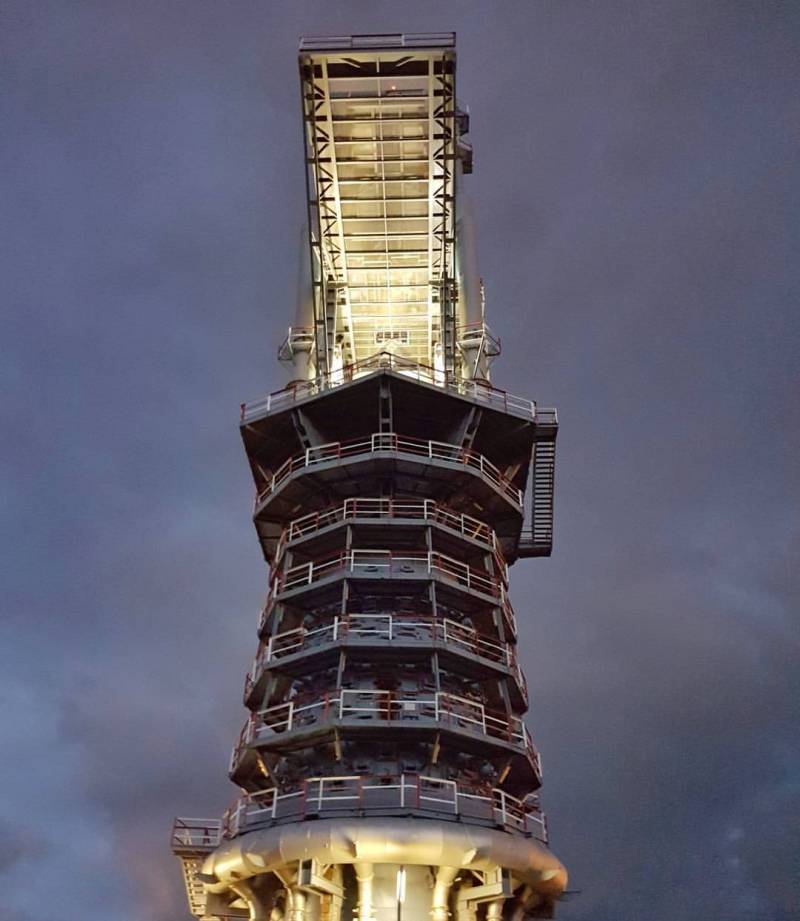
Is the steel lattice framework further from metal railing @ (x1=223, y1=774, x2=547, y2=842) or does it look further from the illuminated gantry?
metal railing @ (x1=223, y1=774, x2=547, y2=842)

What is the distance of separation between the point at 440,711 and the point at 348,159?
28.7 meters

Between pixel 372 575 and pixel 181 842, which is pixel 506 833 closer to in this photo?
pixel 372 575

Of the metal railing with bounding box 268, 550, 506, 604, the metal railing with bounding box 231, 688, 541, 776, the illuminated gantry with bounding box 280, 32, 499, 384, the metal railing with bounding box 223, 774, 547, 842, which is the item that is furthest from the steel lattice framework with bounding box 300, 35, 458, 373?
the metal railing with bounding box 223, 774, 547, 842

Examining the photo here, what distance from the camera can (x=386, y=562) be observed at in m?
38.6

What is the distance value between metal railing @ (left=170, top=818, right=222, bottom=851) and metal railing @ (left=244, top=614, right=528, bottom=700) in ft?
32.8

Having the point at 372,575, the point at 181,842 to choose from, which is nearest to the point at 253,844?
the point at 372,575

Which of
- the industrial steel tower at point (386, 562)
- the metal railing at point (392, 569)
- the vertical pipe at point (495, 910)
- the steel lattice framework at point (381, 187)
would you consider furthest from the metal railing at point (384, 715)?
the steel lattice framework at point (381, 187)

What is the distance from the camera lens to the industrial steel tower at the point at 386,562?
31.4m

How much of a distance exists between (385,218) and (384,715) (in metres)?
27.0

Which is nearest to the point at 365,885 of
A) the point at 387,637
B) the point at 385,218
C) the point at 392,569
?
the point at 387,637

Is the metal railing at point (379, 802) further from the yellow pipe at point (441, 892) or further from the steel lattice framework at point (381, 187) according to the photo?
the steel lattice framework at point (381, 187)

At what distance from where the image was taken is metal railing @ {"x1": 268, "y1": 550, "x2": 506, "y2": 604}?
3781 centimetres

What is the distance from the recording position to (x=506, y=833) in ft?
104

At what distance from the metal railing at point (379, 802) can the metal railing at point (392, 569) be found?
8020 mm
